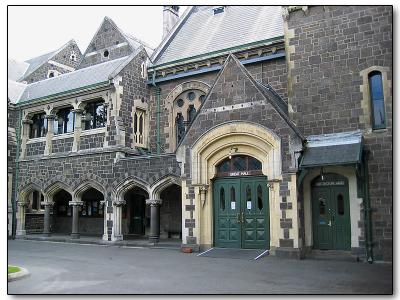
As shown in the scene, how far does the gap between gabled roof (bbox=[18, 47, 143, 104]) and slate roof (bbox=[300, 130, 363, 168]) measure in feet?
32.6

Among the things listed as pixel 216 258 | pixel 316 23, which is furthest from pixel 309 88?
pixel 216 258

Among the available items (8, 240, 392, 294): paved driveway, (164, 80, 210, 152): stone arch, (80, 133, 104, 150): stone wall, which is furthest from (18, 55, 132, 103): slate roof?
(8, 240, 392, 294): paved driveway

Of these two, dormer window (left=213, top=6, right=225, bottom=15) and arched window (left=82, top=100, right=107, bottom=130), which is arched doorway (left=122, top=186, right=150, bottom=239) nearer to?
arched window (left=82, top=100, right=107, bottom=130)

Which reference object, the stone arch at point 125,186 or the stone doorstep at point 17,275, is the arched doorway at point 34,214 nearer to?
the stone arch at point 125,186

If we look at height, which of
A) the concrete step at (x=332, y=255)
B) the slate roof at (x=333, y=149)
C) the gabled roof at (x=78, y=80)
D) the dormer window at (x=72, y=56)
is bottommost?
the concrete step at (x=332, y=255)

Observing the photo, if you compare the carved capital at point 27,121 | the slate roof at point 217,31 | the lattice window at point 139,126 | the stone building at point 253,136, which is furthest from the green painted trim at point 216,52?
the carved capital at point 27,121

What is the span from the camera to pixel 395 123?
939 centimetres

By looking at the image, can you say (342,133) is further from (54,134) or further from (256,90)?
(54,134)

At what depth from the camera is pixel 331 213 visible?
46.3ft

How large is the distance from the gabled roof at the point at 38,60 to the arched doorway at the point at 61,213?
29.2 feet

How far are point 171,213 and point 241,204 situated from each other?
21.5 feet

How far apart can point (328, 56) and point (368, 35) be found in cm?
134

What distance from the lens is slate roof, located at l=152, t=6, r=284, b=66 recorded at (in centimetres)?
1958

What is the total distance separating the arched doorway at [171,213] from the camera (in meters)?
20.6
